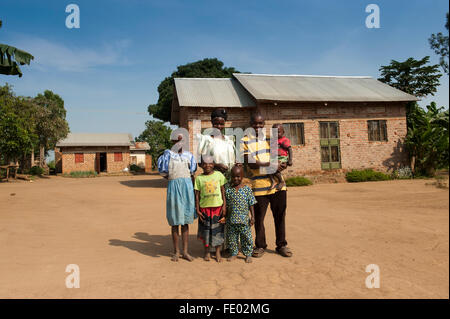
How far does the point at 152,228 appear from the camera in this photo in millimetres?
5629

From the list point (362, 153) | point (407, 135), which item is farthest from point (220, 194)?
point (407, 135)

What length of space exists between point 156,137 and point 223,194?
99.5ft

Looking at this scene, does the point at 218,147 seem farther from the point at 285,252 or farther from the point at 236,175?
the point at 285,252

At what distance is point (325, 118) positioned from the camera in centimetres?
1350

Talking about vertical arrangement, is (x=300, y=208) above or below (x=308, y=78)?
below

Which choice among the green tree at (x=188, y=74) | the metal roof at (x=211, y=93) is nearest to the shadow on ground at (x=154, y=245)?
the metal roof at (x=211, y=93)

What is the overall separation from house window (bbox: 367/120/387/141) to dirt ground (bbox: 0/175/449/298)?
795 cm

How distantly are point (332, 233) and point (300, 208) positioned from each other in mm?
2591

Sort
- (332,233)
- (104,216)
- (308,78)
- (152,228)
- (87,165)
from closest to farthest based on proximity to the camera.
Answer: (332,233) < (152,228) < (104,216) < (308,78) < (87,165)

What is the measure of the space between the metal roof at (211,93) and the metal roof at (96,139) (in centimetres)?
1524

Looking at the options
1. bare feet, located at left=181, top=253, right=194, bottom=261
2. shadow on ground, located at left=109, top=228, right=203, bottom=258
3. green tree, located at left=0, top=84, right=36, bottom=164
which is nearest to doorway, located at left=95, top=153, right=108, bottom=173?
green tree, located at left=0, top=84, right=36, bottom=164

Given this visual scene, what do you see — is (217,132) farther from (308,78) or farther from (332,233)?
(308,78)

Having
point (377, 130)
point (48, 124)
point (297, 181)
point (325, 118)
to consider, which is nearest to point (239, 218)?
point (297, 181)

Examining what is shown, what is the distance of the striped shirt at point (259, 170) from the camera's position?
3.67m
